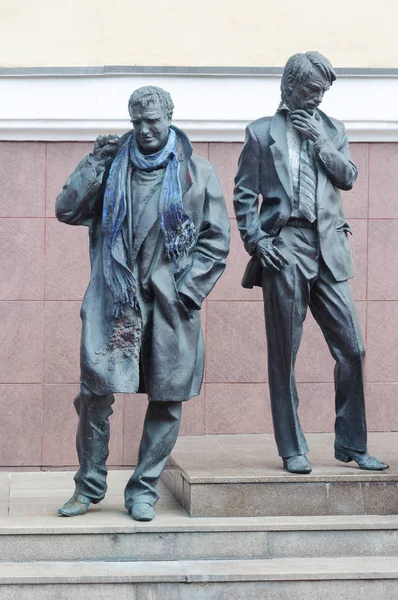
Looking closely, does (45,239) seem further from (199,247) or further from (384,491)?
(384,491)

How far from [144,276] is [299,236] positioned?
98cm

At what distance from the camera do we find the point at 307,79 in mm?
6738

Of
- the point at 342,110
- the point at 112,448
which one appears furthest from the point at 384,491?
the point at 342,110

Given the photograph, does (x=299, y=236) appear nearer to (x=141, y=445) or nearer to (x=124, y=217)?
(x=124, y=217)

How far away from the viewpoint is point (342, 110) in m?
8.91

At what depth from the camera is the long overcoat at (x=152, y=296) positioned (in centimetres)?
633

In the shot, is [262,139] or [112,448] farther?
[112,448]

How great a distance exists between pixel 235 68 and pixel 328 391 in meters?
2.44

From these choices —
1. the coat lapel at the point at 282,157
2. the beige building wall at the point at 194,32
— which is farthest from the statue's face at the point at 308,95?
the beige building wall at the point at 194,32

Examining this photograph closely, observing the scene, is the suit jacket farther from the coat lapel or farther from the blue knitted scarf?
the blue knitted scarf

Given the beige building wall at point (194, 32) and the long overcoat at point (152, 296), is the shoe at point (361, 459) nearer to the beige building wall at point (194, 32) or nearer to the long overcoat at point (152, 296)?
the long overcoat at point (152, 296)

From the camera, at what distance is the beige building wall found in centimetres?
891

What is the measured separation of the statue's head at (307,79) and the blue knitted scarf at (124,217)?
2.63 feet

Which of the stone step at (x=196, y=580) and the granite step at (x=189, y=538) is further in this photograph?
the granite step at (x=189, y=538)
